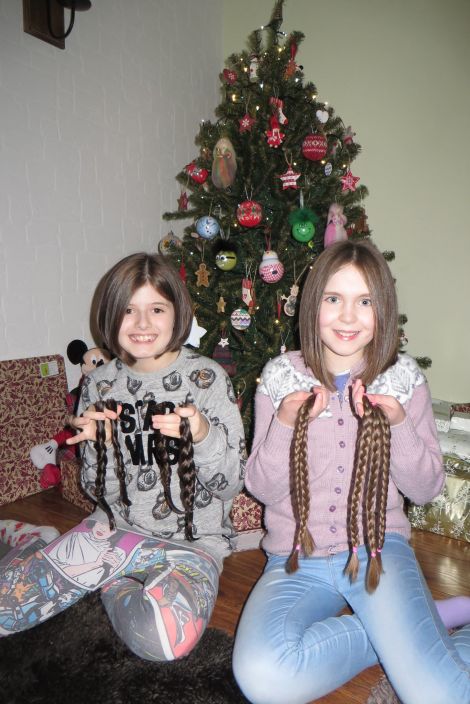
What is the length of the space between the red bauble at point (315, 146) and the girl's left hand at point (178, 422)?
146cm

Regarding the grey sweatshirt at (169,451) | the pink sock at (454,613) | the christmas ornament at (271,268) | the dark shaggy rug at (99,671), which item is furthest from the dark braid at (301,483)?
the christmas ornament at (271,268)

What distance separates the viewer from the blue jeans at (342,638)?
103cm

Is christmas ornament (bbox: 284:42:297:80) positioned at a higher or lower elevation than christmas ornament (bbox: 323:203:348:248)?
higher

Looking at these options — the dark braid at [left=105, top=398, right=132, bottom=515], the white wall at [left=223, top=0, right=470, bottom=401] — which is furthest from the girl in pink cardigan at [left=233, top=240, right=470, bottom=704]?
the white wall at [left=223, top=0, right=470, bottom=401]

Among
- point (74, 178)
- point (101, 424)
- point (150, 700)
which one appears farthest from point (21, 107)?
point (150, 700)

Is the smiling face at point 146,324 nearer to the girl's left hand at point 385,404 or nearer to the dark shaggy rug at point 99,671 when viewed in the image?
the girl's left hand at point 385,404

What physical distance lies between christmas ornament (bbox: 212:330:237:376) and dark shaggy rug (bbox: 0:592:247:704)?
1.15 meters

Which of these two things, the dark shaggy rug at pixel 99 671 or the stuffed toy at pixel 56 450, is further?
the stuffed toy at pixel 56 450

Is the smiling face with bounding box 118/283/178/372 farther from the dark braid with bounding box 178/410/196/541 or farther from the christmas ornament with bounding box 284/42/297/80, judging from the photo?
the christmas ornament with bounding box 284/42/297/80

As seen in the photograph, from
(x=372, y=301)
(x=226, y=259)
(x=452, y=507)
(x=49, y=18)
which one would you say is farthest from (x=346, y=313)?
(x=49, y=18)

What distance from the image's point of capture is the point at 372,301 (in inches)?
48.3

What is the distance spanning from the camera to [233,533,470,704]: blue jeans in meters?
1.03

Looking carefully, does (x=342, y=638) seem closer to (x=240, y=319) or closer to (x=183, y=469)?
(x=183, y=469)

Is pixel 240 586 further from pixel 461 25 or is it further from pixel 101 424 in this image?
pixel 461 25
